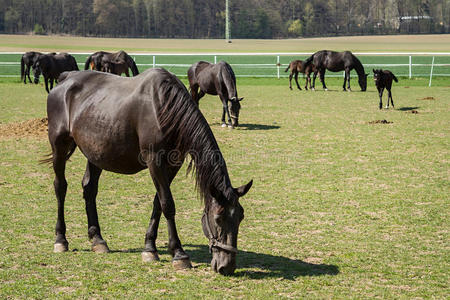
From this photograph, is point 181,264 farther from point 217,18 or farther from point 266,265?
point 217,18

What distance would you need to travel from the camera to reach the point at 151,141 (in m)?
5.14

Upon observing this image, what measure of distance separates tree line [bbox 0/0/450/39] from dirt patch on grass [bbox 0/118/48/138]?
10448 cm

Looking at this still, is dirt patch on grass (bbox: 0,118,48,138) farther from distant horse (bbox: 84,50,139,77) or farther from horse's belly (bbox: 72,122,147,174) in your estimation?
distant horse (bbox: 84,50,139,77)

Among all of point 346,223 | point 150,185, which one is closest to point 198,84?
point 150,185

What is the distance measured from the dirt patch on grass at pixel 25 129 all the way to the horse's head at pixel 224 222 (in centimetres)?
1018

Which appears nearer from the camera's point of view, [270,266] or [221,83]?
[270,266]

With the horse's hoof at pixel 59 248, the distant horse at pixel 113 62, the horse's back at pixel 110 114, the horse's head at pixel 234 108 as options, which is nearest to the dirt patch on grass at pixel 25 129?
the horse's head at pixel 234 108

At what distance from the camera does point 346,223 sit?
22.9 feet

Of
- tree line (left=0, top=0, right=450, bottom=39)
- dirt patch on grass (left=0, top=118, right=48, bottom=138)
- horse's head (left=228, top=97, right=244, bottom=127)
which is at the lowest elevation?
dirt patch on grass (left=0, top=118, right=48, bottom=138)

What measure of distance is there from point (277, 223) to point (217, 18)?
12796 cm

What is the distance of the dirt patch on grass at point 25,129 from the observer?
14.0 m

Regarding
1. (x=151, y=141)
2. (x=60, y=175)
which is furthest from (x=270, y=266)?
(x=60, y=175)

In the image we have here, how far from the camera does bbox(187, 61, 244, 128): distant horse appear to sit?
14844 millimetres

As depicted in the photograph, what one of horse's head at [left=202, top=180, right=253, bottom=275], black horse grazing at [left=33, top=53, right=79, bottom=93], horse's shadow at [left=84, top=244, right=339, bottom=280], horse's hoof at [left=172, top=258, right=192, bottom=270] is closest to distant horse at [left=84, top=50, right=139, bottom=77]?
black horse grazing at [left=33, top=53, right=79, bottom=93]
